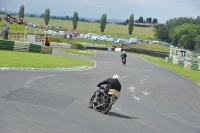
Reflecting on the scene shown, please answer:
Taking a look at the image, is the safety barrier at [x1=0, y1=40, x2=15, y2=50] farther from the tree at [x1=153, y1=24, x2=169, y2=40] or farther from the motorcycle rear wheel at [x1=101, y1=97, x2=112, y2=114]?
the tree at [x1=153, y1=24, x2=169, y2=40]

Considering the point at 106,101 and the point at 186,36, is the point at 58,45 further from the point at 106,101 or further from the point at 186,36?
the point at 186,36

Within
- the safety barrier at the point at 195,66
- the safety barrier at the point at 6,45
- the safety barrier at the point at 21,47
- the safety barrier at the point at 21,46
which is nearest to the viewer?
the safety barrier at the point at 6,45

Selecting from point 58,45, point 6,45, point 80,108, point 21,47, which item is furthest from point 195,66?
point 80,108

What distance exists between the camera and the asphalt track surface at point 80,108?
11516 mm

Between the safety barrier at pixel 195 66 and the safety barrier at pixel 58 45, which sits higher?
the safety barrier at pixel 58 45

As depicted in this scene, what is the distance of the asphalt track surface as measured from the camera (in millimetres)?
11516

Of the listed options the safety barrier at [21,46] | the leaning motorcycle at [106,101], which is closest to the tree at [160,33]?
the safety barrier at [21,46]

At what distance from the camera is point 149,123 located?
14.1 m

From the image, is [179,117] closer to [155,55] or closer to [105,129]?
[105,129]

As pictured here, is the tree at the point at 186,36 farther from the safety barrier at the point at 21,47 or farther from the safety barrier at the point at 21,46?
the safety barrier at the point at 21,46

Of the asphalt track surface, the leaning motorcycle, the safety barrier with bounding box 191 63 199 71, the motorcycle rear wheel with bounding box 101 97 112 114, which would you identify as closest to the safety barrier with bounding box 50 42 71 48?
the safety barrier with bounding box 191 63 199 71

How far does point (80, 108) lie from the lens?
1476 centimetres

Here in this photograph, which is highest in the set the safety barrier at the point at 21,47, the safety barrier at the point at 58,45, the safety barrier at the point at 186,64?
the safety barrier at the point at 21,47

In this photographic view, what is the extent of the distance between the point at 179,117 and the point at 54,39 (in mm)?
53498
